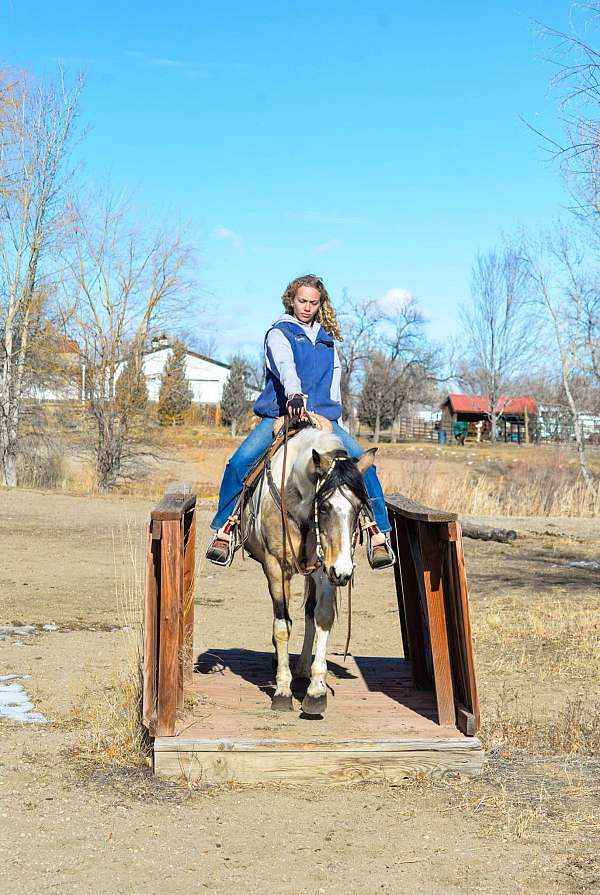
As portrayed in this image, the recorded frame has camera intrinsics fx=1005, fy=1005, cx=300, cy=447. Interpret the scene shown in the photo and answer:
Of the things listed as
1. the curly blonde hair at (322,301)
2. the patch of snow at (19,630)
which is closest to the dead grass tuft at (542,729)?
the curly blonde hair at (322,301)

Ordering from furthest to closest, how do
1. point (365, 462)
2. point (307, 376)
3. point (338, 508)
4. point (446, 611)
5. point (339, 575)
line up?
point (307, 376)
point (446, 611)
point (365, 462)
point (338, 508)
point (339, 575)

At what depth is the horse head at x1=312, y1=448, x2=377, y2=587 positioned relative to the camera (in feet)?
16.2

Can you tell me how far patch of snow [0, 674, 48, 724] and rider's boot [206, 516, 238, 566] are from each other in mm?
1469

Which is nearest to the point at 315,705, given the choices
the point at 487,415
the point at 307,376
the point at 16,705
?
the point at 307,376

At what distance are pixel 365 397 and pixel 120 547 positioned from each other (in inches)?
2064

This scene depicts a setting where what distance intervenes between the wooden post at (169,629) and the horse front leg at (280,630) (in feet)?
2.55

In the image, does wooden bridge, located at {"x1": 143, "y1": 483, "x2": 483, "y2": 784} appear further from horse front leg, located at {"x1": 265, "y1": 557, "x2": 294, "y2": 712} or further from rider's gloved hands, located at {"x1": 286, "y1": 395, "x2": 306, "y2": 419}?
rider's gloved hands, located at {"x1": 286, "y1": 395, "x2": 306, "y2": 419}

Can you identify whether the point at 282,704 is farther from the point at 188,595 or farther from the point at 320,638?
the point at 188,595

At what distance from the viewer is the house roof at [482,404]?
248 feet

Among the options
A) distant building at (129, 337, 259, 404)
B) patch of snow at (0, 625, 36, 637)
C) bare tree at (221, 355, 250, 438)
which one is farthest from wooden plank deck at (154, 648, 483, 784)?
distant building at (129, 337, 259, 404)

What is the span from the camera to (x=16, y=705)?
6.58 m

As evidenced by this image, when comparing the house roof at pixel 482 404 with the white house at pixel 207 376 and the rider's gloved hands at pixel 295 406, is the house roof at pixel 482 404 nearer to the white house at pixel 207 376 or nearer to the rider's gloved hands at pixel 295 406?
the white house at pixel 207 376

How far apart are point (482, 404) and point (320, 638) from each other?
76.2 meters

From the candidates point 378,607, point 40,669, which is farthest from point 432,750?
point 378,607
